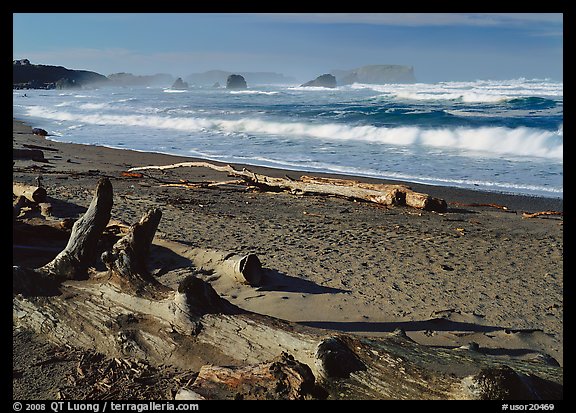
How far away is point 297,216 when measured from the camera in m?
7.59

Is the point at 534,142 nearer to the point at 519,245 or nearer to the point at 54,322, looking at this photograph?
the point at 519,245

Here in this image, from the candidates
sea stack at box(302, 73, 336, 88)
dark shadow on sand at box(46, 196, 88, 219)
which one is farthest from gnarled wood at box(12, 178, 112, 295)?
sea stack at box(302, 73, 336, 88)

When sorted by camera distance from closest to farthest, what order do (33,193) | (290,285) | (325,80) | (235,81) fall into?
(290,285), (33,193), (325,80), (235,81)

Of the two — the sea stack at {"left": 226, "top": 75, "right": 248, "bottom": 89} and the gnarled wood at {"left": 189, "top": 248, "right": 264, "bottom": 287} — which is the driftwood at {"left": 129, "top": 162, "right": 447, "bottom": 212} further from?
the sea stack at {"left": 226, "top": 75, "right": 248, "bottom": 89}

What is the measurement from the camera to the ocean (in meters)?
13.5

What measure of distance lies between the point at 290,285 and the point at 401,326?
1.15 metres

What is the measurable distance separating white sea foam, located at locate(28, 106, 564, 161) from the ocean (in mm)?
41

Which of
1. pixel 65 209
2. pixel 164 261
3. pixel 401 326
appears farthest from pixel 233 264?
pixel 65 209

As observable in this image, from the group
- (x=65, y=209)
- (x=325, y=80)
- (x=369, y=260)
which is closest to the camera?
(x=369, y=260)

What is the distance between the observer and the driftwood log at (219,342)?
8.68ft

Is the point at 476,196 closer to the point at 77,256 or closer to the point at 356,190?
the point at 356,190

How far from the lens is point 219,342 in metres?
3.40

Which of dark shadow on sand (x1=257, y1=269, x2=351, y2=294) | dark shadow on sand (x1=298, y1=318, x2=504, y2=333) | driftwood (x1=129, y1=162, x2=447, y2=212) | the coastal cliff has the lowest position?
dark shadow on sand (x1=298, y1=318, x2=504, y2=333)

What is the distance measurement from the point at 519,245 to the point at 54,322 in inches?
208
